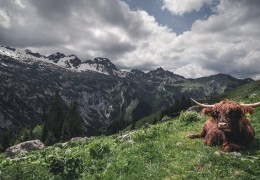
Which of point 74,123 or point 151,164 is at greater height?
point 151,164

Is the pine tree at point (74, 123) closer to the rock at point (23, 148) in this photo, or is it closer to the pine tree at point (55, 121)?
the pine tree at point (55, 121)

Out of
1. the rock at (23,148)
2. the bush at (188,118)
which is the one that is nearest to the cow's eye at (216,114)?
the bush at (188,118)

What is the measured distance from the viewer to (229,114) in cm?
1452

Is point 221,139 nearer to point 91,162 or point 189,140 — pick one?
point 189,140

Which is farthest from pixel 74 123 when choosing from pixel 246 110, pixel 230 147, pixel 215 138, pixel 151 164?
pixel 230 147

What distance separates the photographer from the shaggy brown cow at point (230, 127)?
14383mm

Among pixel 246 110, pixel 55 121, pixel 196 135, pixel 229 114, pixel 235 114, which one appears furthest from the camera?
pixel 55 121

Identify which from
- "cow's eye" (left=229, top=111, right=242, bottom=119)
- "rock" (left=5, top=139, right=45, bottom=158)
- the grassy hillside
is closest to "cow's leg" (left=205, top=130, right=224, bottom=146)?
the grassy hillside

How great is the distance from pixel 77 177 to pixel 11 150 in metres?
23.4

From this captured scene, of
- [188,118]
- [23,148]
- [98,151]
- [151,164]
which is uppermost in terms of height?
[188,118]

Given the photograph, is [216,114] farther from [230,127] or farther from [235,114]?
[230,127]

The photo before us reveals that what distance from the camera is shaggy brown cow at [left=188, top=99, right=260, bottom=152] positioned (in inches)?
566

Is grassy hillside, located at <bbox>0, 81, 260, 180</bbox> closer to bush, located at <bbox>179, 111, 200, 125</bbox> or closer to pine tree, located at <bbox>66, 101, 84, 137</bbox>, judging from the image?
bush, located at <bbox>179, 111, 200, 125</bbox>

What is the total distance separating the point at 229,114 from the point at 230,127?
0.58 meters
